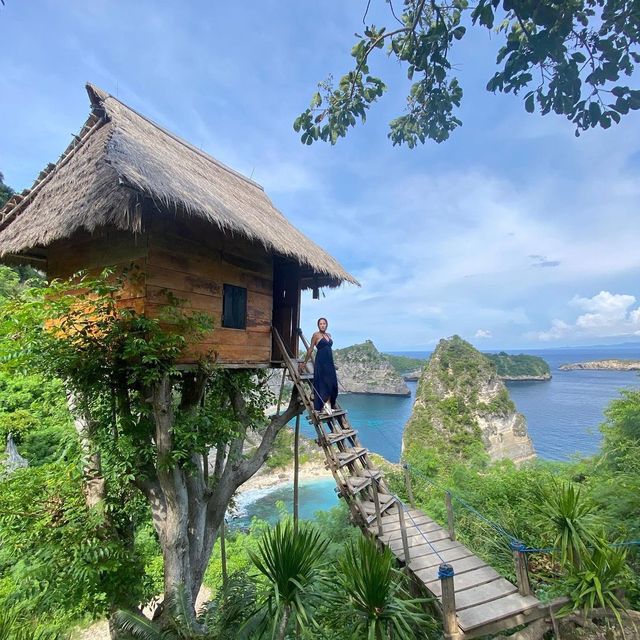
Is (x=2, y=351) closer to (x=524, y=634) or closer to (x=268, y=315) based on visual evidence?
(x=268, y=315)

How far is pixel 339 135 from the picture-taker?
4.49 meters

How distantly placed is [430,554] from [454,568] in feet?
1.16

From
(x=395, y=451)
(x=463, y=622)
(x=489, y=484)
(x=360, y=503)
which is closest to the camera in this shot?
(x=463, y=622)

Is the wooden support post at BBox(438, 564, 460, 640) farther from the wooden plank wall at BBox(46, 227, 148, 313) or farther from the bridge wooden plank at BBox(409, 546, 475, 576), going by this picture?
the wooden plank wall at BBox(46, 227, 148, 313)

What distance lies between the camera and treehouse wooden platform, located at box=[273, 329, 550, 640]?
4039mm

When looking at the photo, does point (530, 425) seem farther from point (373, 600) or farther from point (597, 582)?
point (373, 600)

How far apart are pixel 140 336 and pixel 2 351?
1394mm

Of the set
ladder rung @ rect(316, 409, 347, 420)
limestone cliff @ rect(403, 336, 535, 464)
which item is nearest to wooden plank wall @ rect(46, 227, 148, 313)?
ladder rung @ rect(316, 409, 347, 420)

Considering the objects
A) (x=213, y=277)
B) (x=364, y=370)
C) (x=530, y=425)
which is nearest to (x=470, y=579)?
(x=213, y=277)

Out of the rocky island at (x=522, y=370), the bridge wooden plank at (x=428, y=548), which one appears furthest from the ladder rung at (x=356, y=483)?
the rocky island at (x=522, y=370)

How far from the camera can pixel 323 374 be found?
678 centimetres

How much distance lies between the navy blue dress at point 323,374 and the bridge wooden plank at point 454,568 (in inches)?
110

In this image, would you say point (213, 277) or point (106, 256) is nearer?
point (106, 256)

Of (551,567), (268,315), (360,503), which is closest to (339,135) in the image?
(268,315)
